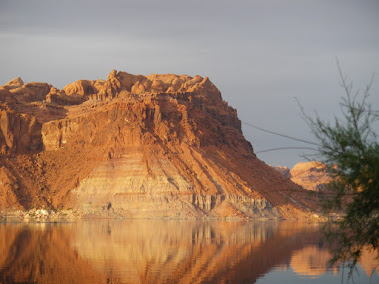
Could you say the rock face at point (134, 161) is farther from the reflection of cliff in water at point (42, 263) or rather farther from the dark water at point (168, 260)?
the reflection of cliff in water at point (42, 263)

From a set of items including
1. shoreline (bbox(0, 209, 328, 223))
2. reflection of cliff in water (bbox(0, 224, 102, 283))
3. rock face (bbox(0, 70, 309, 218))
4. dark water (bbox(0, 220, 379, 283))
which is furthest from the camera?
rock face (bbox(0, 70, 309, 218))

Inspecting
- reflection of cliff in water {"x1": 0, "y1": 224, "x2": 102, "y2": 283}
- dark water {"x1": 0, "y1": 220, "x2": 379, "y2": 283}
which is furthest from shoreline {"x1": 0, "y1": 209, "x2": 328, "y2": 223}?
reflection of cliff in water {"x1": 0, "y1": 224, "x2": 102, "y2": 283}

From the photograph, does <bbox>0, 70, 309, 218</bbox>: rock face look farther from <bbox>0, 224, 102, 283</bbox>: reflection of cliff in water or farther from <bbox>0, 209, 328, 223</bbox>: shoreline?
<bbox>0, 224, 102, 283</bbox>: reflection of cliff in water

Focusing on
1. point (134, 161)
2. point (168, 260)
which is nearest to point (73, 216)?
point (134, 161)

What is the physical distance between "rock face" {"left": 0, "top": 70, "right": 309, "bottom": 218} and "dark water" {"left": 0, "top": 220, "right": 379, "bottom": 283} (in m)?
63.1

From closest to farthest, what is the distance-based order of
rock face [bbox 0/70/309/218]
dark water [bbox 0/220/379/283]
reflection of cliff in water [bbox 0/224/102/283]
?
reflection of cliff in water [bbox 0/224/102/283] < dark water [bbox 0/220/379/283] < rock face [bbox 0/70/309/218]

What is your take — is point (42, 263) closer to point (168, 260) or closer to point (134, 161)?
point (168, 260)

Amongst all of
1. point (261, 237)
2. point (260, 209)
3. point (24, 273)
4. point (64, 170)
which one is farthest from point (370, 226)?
point (64, 170)

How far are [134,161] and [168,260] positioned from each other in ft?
320

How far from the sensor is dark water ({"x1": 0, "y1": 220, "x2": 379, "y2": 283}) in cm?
4378

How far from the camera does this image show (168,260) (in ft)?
180

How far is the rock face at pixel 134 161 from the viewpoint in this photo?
5630 inches

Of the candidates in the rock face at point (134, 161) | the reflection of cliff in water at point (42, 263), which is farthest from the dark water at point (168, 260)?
the rock face at point (134, 161)

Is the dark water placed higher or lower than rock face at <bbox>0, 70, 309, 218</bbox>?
lower
